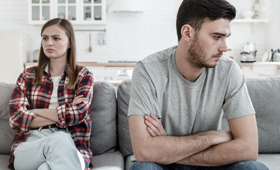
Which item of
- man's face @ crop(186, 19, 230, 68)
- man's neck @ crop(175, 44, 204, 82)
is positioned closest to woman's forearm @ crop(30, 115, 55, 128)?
man's neck @ crop(175, 44, 204, 82)

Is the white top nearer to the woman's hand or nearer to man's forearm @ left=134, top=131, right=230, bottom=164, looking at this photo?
the woman's hand

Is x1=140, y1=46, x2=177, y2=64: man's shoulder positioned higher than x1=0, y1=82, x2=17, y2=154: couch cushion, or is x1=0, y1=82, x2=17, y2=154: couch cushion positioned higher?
x1=140, y1=46, x2=177, y2=64: man's shoulder

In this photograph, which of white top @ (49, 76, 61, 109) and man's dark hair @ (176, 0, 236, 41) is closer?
man's dark hair @ (176, 0, 236, 41)

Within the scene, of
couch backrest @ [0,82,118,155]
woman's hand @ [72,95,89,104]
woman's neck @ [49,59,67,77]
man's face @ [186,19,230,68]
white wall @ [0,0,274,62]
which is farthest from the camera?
white wall @ [0,0,274,62]

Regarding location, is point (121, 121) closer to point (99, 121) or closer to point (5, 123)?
point (99, 121)

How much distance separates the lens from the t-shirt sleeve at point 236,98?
1.26 m

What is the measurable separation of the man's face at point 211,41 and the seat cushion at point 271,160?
2.27 feet

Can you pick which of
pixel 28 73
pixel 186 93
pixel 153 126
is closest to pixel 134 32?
pixel 28 73

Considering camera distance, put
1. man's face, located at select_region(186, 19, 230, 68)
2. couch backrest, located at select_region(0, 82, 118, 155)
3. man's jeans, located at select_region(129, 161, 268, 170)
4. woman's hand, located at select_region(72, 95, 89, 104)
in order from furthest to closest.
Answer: couch backrest, located at select_region(0, 82, 118, 155) < woman's hand, located at select_region(72, 95, 89, 104) < man's face, located at select_region(186, 19, 230, 68) < man's jeans, located at select_region(129, 161, 268, 170)

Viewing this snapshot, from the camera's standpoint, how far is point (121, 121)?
1.74m

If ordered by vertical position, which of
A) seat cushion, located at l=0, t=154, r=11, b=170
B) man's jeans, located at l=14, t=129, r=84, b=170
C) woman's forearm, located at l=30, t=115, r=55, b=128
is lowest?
seat cushion, located at l=0, t=154, r=11, b=170

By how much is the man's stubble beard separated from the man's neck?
26 mm

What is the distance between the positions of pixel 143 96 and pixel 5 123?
97cm

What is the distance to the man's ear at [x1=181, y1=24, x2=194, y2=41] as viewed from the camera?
49.9 inches
